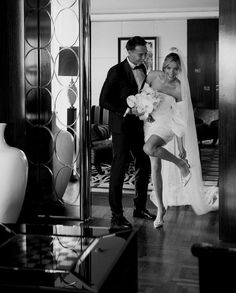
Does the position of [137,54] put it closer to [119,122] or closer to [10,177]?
[119,122]

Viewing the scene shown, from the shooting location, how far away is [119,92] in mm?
4789

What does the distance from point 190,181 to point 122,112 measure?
1100 mm

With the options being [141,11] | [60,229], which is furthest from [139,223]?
[141,11]

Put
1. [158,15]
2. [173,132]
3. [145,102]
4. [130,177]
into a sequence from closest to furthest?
1. [145,102]
2. [173,132]
3. [130,177]
4. [158,15]

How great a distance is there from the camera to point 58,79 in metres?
4.76

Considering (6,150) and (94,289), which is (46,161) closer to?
(6,150)

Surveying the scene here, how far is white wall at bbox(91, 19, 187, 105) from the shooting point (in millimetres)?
11500

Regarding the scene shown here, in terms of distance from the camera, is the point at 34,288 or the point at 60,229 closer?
the point at 34,288

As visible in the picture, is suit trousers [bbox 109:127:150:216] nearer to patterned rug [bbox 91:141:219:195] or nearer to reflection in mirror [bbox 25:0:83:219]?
reflection in mirror [bbox 25:0:83:219]

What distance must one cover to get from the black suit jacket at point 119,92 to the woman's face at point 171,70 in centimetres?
32

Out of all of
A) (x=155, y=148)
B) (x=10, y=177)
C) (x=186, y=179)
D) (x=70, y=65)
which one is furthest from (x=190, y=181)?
(x=10, y=177)

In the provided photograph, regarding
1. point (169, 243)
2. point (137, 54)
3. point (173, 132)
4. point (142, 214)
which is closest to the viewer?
point (169, 243)

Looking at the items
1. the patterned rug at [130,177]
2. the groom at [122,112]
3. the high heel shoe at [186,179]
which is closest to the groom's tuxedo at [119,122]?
the groom at [122,112]

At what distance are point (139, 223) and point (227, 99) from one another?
1.53 metres
